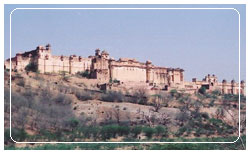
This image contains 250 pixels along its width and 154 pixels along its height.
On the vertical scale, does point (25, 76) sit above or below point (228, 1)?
below

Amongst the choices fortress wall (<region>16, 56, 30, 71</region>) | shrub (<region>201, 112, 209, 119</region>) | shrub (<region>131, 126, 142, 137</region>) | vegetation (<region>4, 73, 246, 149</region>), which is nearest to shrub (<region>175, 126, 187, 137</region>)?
vegetation (<region>4, 73, 246, 149</region>)

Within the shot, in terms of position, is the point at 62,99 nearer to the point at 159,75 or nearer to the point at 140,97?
the point at 140,97

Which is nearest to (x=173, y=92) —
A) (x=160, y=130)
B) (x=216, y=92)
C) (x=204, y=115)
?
(x=216, y=92)

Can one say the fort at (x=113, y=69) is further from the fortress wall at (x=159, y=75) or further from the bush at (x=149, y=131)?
the bush at (x=149, y=131)

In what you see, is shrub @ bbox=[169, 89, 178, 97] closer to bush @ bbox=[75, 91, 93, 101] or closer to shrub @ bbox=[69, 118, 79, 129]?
bush @ bbox=[75, 91, 93, 101]
